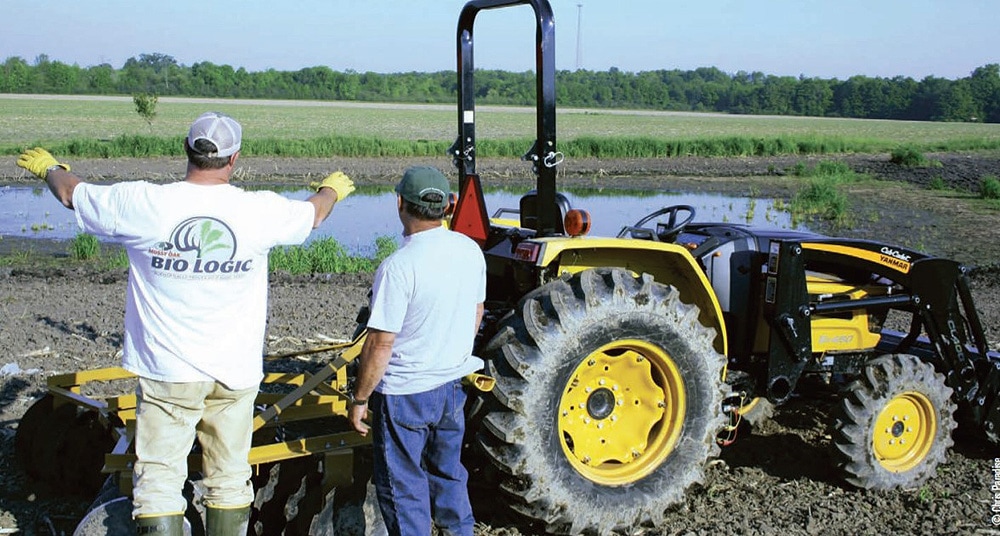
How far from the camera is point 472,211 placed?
5.04m

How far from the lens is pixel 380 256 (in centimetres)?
1334

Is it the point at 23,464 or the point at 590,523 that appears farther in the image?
the point at 23,464

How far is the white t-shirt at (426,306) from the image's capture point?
3447 mm

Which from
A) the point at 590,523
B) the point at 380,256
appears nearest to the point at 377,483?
the point at 590,523

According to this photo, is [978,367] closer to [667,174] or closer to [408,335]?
[408,335]

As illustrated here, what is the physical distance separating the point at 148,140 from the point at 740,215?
69.1 feet

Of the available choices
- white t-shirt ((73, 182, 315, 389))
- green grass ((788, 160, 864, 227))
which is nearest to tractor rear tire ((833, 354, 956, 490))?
white t-shirt ((73, 182, 315, 389))

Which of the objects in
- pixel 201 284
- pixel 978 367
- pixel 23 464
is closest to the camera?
pixel 201 284

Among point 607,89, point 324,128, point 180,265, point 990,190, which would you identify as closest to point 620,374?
point 180,265

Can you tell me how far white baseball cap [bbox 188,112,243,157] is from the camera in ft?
11.2

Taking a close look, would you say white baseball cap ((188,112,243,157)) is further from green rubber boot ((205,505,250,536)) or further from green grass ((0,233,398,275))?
green grass ((0,233,398,275))

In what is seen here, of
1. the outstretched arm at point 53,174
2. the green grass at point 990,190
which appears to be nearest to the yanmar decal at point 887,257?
the outstretched arm at point 53,174

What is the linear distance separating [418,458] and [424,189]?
3.40 ft

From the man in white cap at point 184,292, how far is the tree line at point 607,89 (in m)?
91.3
